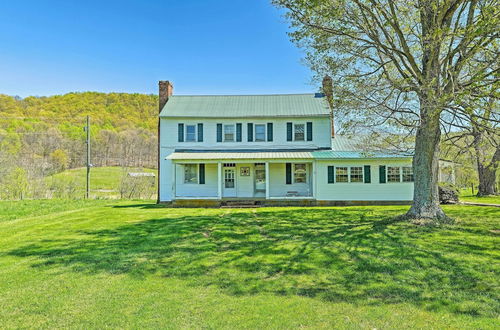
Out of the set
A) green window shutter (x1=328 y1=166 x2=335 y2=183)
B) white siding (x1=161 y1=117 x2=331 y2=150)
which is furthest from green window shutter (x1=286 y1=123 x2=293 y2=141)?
green window shutter (x1=328 y1=166 x2=335 y2=183)

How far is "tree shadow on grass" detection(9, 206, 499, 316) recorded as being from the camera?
5270 millimetres

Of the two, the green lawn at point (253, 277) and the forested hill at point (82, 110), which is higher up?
the forested hill at point (82, 110)

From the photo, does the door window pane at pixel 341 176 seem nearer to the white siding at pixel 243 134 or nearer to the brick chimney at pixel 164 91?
the white siding at pixel 243 134

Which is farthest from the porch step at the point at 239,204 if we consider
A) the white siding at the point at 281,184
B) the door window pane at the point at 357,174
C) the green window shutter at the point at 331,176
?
the door window pane at the point at 357,174

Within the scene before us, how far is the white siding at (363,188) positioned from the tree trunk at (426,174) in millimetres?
6881

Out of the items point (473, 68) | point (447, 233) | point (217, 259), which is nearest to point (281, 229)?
point (217, 259)

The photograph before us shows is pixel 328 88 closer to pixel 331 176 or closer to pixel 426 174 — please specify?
pixel 426 174

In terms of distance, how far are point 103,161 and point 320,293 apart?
40.9 meters

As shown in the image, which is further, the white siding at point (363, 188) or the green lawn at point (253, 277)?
the white siding at point (363, 188)

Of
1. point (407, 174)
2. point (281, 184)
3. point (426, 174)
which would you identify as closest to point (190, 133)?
point (281, 184)

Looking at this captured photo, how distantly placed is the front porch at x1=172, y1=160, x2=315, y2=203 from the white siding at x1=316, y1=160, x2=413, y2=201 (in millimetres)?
929

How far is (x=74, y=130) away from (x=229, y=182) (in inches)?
1001

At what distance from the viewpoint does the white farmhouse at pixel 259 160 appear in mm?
18438

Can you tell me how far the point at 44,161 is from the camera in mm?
31938
